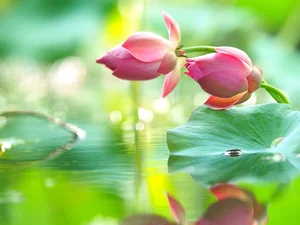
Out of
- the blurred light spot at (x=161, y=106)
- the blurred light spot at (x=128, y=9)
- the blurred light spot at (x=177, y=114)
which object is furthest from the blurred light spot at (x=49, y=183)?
the blurred light spot at (x=128, y=9)

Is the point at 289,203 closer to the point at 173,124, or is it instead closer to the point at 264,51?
the point at 173,124

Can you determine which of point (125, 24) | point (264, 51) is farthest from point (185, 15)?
point (264, 51)

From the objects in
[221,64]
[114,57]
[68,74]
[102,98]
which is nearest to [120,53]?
[114,57]

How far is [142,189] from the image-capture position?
24.0 inches

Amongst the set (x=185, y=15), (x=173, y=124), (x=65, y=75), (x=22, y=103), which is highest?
(x=173, y=124)

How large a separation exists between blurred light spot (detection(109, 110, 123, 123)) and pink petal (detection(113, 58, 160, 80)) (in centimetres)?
61

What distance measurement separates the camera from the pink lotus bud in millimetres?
715

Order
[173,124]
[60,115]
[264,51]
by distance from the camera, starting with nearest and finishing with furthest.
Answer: [173,124]
[60,115]
[264,51]

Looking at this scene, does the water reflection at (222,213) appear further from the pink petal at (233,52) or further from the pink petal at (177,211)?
the pink petal at (233,52)

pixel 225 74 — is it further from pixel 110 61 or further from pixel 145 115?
pixel 145 115

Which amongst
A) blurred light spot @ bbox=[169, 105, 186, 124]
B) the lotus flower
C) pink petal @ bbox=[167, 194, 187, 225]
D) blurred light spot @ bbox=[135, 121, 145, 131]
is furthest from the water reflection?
blurred light spot @ bbox=[169, 105, 186, 124]

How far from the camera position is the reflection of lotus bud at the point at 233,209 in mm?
464

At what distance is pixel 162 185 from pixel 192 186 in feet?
0.11

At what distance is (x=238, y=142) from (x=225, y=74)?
0.31 ft
